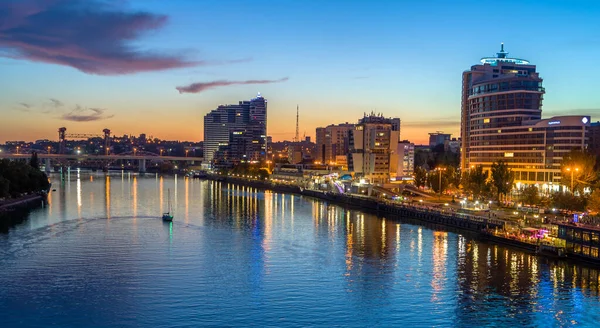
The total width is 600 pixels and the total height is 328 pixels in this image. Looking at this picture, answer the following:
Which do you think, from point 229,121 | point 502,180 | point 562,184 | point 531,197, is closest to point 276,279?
point 531,197

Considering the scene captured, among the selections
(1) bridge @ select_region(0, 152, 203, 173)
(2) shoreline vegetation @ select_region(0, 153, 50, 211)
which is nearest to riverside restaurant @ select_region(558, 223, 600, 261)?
(2) shoreline vegetation @ select_region(0, 153, 50, 211)

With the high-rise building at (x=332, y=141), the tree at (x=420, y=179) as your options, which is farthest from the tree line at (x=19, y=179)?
the high-rise building at (x=332, y=141)

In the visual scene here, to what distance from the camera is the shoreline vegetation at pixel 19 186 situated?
150 ft

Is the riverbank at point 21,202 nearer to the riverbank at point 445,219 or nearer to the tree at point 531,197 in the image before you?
the riverbank at point 445,219

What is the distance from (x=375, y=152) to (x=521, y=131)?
2075 centimetres

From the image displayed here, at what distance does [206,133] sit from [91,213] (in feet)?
481

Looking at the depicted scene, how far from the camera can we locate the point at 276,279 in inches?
877

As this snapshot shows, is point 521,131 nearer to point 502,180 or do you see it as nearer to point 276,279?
point 502,180

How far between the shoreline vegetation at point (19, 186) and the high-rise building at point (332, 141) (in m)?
88.3

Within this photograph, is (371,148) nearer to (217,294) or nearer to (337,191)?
(337,191)

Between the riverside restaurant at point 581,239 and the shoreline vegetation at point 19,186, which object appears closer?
the riverside restaurant at point 581,239

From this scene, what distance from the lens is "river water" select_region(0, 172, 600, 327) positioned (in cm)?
1794

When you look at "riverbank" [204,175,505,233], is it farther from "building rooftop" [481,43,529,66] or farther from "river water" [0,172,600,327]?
"building rooftop" [481,43,529,66]

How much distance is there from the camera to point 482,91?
67125 millimetres
